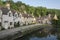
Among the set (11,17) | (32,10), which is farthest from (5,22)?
(32,10)

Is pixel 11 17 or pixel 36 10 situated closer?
pixel 11 17

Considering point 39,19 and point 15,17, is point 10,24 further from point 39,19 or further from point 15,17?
point 39,19

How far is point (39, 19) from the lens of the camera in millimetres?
135250

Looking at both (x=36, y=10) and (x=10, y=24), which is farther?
(x=36, y=10)

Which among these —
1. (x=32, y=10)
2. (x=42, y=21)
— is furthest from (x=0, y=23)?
(x=32, y=10)

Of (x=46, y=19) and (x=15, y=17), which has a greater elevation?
(x=15, y=17)

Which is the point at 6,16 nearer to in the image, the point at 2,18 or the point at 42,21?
the point at 2,18

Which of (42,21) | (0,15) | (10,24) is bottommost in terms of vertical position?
(42,21)

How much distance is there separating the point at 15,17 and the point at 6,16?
40.8 feet

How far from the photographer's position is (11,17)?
62500 mm

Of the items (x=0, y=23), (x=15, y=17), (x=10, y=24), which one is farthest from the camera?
(x=15, y=17)

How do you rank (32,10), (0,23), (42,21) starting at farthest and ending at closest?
(32,10) → (42,21) → (0,23)

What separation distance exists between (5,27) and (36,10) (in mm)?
103819

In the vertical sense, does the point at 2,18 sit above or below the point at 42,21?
above
